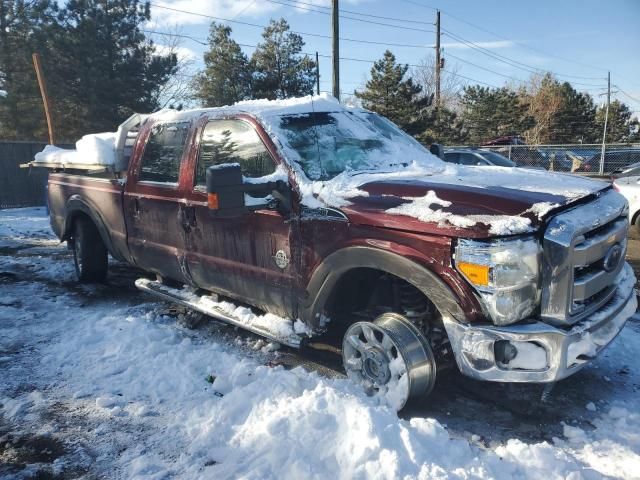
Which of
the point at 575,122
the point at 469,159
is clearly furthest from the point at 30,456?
the point at 575,122

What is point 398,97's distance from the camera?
2805 centimetres

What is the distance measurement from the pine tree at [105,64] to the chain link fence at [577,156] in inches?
630

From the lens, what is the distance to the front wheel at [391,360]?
2830mm

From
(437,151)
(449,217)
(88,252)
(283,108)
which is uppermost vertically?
(283,108)

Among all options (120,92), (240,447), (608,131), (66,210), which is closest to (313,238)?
(240,447)

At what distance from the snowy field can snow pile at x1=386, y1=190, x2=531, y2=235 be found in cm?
112

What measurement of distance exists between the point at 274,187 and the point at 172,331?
1.91 m

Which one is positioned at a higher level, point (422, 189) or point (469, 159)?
point (422, 189)

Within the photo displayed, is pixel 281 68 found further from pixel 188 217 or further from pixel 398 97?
pixel 188 217

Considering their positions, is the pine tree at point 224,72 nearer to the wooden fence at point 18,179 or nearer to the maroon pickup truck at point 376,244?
the wooden fence at point 18,179

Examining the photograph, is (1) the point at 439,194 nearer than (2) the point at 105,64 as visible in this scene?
Yes

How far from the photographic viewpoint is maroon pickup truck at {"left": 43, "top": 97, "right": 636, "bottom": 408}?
253cm

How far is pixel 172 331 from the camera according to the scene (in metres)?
4.43

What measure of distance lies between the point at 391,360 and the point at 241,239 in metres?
1.50
